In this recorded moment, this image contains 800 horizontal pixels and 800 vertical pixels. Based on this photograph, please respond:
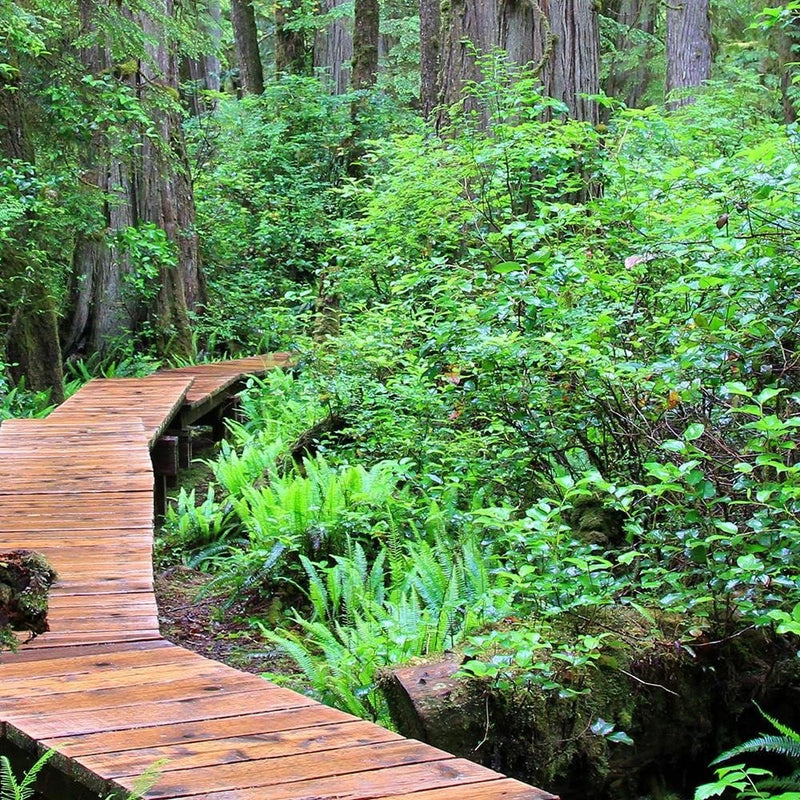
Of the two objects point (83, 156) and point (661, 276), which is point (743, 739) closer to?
point (661, 276)

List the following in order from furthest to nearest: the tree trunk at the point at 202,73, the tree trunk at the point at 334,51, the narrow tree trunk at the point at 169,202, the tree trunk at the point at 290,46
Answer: the tree trunk at the point at 334,51
the tree trunk at the point at 290,46
the tree trunk at the point at 202,73
the narrow tree trunk at the point at 169,202

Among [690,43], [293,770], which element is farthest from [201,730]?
[690,43]

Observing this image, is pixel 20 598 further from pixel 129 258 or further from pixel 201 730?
pixel 129 258

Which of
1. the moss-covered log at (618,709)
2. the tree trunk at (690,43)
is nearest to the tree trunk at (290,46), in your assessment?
the tree trunk at (690,43)

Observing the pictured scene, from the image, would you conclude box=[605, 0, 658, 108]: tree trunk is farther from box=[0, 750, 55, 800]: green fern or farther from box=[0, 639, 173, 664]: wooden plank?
box=[0, 750, 55, 800]: green fern

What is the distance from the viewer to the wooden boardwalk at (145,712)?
2869mm

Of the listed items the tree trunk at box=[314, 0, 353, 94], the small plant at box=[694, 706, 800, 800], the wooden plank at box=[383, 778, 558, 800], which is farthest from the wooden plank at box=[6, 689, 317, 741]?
the tree trunk at box=[314, 0, 353, 94]

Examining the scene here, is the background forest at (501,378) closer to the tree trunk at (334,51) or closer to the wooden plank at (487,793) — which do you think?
the wooden plank at (487,793)

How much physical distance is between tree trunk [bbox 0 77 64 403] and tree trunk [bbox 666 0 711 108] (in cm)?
1494

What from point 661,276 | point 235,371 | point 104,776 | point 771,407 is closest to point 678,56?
point 235,371

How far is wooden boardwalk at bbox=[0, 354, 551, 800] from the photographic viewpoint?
2869 mm

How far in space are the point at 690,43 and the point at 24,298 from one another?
16158mm

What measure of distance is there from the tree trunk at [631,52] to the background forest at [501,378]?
31.9 ft

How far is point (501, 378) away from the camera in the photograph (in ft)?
21.8
